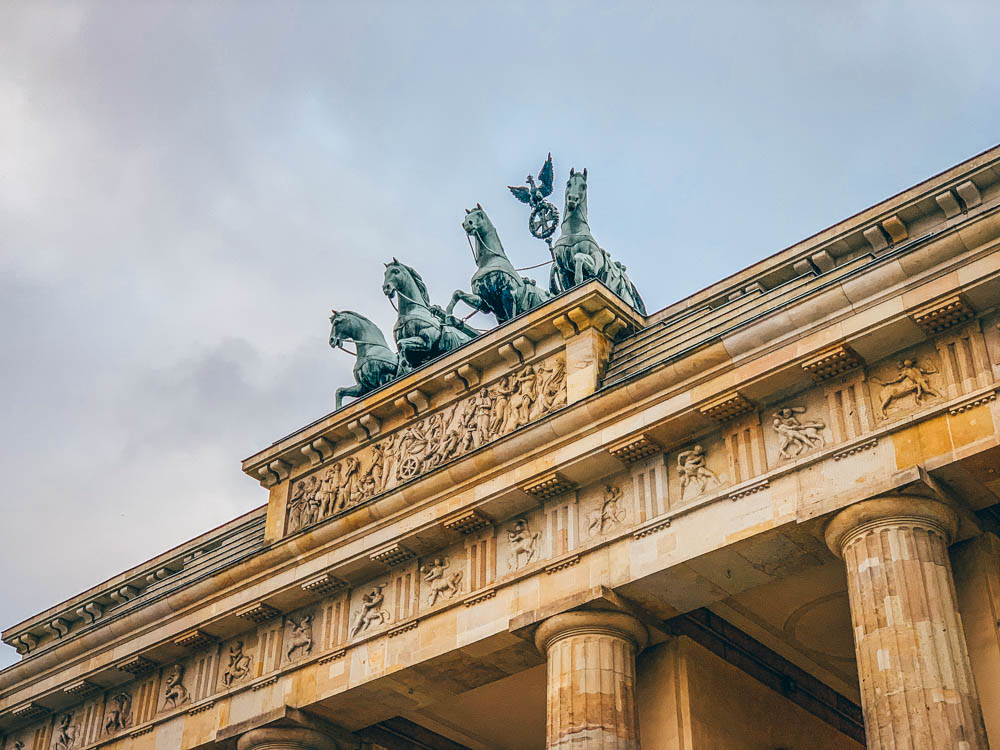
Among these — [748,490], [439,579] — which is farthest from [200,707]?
[748,490]

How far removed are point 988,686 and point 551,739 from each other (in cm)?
559

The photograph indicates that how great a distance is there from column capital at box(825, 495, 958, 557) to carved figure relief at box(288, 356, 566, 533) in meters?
5.57

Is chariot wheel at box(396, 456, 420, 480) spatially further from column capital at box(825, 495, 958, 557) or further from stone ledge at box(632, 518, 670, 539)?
column capital at box(825, 495, 958, 557)

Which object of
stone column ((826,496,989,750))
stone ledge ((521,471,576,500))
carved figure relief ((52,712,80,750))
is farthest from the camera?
carved figure relief ((52,712,80,750))

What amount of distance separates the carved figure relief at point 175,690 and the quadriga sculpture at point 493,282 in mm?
8313

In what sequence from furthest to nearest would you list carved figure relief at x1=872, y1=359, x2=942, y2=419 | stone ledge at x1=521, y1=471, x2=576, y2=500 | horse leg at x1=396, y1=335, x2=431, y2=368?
horse leg at x1=396, y1=335, x2=431, y2=368, stone ledge at x1=521, y1=471, x2=576, y2=500, carved figure relief at x1=872, y1=359, x2=942, y2=419

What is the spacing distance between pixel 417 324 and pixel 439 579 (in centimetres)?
648

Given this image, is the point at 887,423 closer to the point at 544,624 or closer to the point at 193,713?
the point at 544,624

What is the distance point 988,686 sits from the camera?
1803 cm

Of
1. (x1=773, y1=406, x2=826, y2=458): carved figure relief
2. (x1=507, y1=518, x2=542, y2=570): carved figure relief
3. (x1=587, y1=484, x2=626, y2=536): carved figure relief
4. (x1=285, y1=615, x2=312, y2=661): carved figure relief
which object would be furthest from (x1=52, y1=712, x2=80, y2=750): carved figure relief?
(x1=773, y1=406, x2=826, y2=458): carved figure relief

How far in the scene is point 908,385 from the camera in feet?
62.3

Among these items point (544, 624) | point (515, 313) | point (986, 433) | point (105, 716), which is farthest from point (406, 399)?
point (986, 433)

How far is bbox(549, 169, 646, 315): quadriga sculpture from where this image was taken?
1048 inches

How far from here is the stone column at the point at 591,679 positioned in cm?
1975
